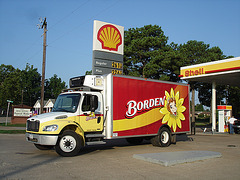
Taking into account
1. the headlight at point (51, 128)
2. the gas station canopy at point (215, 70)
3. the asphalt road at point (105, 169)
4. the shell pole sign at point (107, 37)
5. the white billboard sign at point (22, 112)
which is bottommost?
the asphalt road at point (105, 169)

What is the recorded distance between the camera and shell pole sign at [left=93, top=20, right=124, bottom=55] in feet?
55.3

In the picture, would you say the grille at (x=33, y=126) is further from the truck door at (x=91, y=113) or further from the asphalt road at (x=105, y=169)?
the truck door at (x=91, y=113)

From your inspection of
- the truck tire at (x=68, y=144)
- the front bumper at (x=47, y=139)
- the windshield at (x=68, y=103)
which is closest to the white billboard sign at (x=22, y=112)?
Answer: the windshield at (x=68, y=103)

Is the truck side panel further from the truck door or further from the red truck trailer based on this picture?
the truck door

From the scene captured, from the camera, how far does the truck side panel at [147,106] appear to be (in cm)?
1088

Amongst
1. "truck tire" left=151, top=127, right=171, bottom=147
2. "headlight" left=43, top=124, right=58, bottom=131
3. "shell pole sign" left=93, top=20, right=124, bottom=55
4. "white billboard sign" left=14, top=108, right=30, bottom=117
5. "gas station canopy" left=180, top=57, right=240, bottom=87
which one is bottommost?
"truck tire" left=151, top=127, right=171, bottom=147

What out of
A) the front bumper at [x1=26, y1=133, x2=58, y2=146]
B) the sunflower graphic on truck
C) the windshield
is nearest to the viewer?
the front bumper at [x1=26, y1=133, x2=58, y2=146]

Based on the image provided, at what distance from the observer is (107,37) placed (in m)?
17.5

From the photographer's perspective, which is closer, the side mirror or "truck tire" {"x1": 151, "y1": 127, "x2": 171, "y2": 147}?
the side mirror

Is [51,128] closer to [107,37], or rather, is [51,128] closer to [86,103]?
[86,103]

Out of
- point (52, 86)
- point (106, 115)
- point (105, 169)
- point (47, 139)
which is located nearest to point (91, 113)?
point (106, 115)

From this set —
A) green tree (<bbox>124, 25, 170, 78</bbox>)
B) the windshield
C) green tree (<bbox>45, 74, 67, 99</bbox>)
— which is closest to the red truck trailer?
the windshield

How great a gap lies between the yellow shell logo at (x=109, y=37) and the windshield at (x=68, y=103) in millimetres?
7445

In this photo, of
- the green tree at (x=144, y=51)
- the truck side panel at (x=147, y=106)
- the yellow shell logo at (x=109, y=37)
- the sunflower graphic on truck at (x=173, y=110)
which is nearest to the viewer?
the truck side panel at (x=147, y=106)
